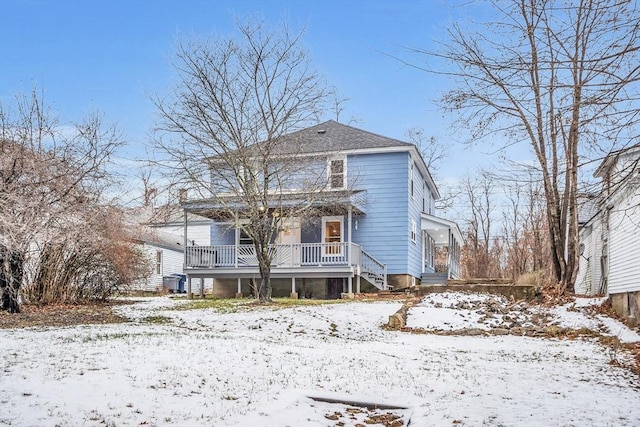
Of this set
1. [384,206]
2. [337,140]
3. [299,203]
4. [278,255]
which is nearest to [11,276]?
[299,203]

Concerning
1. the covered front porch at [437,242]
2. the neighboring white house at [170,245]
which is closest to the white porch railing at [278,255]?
the covered front porch at [437,242]

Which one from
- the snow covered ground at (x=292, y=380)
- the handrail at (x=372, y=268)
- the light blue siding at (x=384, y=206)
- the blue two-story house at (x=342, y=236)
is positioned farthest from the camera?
the light blue siding at (x=384, y=206)

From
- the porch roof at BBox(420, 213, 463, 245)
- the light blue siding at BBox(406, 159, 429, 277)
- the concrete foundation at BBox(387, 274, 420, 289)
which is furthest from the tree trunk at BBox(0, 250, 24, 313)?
the porch roof at BBox(420, 213, 463, 245)

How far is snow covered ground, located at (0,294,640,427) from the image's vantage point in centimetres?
533

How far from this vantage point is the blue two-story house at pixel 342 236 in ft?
70.3

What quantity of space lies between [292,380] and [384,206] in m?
16.5

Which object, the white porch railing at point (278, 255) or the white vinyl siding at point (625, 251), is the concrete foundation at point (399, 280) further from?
the white vinyl siding at point (625, 251)

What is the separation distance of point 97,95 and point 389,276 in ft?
40.8

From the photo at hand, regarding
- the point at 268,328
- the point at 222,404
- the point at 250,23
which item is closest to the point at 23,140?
the point at 250,23

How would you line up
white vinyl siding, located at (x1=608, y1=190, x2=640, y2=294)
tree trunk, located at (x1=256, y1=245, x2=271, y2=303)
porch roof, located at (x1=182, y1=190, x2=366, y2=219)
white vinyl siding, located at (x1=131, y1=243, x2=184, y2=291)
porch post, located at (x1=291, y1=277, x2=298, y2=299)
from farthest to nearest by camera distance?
1. white vinyl siding, located at (x1=131, y1=243, x2=184, y2=291)
2. porch post, located at (x1=291, y1=277, x2=298, y2=299)
3. porch roof, located at (x1=182, y1=190, x2=366, y2=219)
4. tree trunk, located at (x1=256, y1=245, x2=271, y2=303)
5. white vinyl siding, located at (x1=608, y1=190, x2=640, y2=294)

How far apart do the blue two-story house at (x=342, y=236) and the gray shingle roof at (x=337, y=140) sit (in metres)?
0.04

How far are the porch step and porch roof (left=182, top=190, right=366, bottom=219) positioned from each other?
5.17 metres

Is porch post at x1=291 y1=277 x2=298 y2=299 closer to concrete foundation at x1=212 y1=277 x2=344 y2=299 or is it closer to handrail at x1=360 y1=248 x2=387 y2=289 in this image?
concrete foundation at x1=212 y1=277 x2=344 y2=299

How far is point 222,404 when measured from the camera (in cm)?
575
